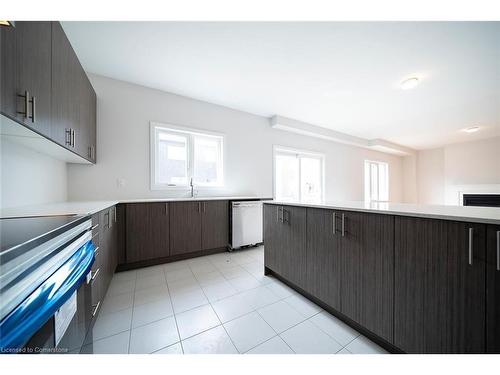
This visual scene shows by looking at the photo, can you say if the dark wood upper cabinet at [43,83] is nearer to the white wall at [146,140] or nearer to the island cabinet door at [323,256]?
the white wall at [146,140]

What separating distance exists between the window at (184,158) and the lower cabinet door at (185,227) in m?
0.60

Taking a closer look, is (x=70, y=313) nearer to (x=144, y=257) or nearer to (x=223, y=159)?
(x=144, y=257)

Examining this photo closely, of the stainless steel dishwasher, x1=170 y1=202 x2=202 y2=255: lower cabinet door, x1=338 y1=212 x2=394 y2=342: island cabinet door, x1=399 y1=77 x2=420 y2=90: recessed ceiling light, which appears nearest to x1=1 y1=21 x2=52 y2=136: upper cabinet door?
x1=170 y1=202 x2=202 y2=255: lower cabinet door

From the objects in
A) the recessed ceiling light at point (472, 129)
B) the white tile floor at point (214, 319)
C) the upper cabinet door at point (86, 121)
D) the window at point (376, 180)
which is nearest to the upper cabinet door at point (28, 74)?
the upper cabinet door at point (86, 121)

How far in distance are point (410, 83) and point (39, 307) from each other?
13.2 feet

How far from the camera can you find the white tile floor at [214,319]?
118 cm

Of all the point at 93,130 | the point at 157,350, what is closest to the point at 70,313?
the point at 157,350

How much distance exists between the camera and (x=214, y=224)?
287 cm

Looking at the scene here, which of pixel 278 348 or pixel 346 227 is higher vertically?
pixel 346 227

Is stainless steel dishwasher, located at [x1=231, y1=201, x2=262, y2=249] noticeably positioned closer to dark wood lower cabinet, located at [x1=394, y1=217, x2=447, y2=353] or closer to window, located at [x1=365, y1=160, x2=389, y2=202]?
dark wood lower cabinet, located at [x1=394, y1=217, x2=447, y2=353]

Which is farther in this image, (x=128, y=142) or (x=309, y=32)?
(x=128, y=142)

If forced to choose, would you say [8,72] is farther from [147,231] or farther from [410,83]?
[410,83]

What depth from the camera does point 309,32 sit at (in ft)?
5.86
